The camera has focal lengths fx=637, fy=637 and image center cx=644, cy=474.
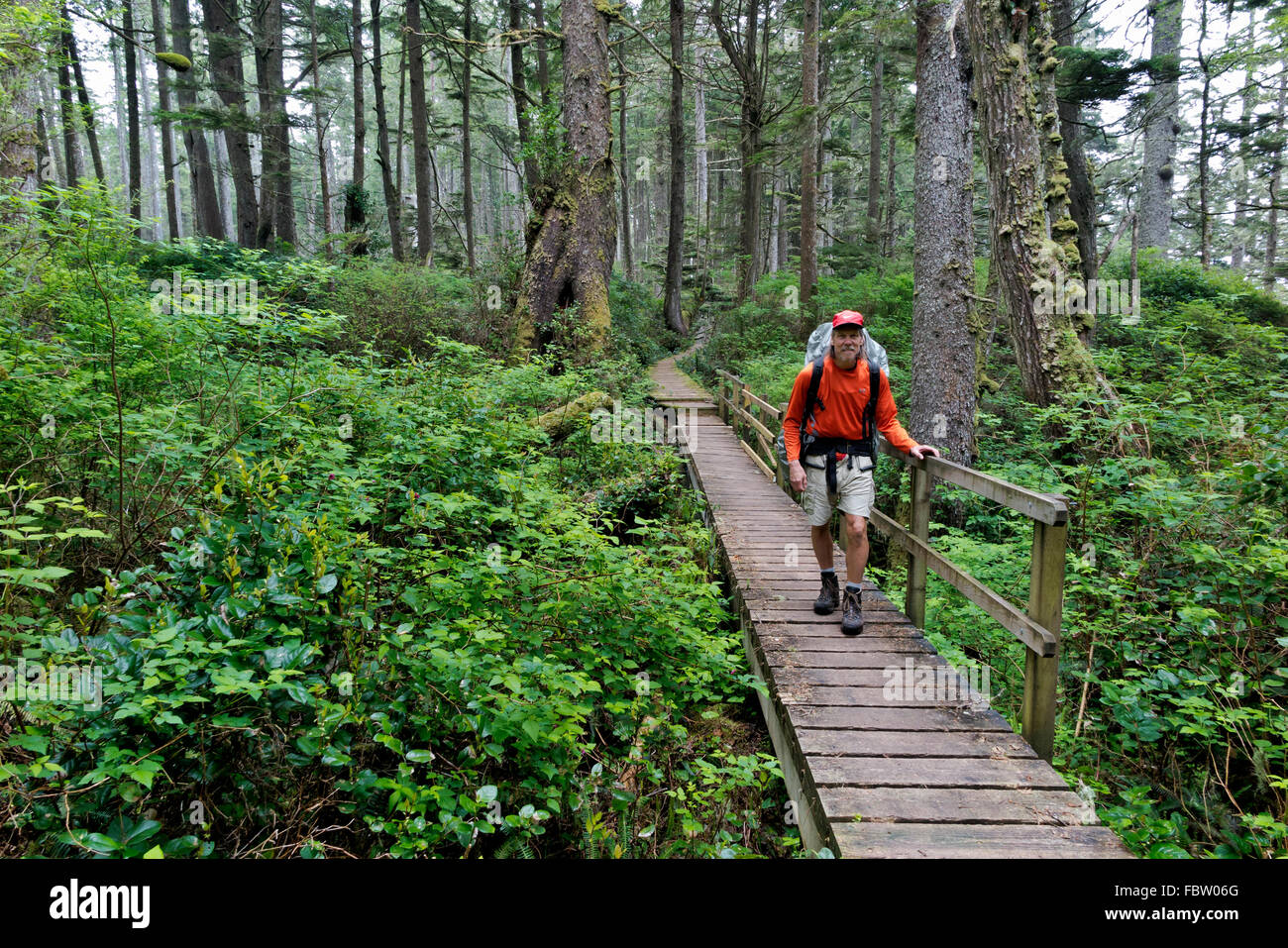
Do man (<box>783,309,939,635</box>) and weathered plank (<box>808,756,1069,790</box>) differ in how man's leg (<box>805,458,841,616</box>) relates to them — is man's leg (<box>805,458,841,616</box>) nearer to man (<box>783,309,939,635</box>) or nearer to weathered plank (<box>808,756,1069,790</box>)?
man (<box>783,309,939,635</box>)

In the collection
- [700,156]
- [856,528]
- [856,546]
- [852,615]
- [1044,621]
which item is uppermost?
[700,156]

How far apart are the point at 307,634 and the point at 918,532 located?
425 centimetres

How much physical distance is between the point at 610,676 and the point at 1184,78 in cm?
2095

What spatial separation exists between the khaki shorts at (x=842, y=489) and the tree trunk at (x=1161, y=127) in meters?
15.5

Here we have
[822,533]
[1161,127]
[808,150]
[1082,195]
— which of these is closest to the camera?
[822,533]

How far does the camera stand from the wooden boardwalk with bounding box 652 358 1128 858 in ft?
9.67

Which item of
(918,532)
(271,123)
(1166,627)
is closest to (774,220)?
(271,123)

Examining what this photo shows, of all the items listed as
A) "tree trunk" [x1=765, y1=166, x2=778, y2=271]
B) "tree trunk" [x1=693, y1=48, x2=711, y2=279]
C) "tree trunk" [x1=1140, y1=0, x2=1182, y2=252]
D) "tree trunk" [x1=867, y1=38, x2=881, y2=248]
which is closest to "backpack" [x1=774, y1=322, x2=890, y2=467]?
"tree trunk" [x1=1140, y1=0, x2=1182, y2=252]

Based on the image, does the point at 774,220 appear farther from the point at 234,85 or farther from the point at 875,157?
the point at 234,85

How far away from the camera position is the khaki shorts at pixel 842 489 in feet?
15.9

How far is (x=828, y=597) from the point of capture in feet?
17.7

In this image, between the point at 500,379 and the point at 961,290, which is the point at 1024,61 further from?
the point at 500,379

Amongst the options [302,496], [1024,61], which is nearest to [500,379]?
[302,496]

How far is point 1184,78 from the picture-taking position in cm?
1559
